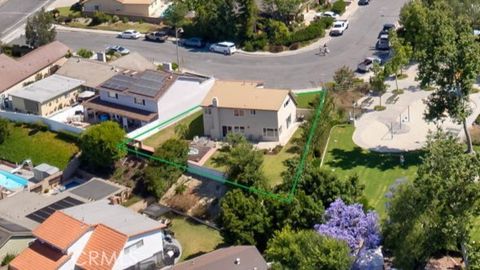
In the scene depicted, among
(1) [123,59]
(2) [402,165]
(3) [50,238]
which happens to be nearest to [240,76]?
(1) [123,59]

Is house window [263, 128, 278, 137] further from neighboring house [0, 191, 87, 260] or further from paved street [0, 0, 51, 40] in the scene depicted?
paved street [0, 0, 51, 40]

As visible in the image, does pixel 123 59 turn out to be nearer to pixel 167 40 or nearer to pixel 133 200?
pixel 167 40

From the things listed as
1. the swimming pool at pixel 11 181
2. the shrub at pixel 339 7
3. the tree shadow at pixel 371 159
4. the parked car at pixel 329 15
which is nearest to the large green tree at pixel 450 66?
the tree shadow at pixel 371 159

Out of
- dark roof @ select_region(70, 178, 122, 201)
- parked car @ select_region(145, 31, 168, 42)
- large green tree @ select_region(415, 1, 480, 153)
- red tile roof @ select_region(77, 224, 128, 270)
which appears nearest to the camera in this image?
red tile roof @ select_region(77, 224, 128, 270)

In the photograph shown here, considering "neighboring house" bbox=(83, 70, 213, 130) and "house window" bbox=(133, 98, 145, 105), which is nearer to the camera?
"neighboring house" bbox=(83, 70, 213, 130)

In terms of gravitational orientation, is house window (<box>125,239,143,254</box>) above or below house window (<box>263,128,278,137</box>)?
below

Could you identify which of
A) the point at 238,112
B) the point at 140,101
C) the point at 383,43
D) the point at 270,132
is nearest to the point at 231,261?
the point at 270,132

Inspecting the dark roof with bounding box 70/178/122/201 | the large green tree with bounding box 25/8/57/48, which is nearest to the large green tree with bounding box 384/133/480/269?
the dark roof with bounding box 70/178/122/201

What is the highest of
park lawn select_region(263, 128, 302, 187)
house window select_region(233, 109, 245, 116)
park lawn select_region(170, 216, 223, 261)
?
house window select_region(233, 109, 245, 116)
